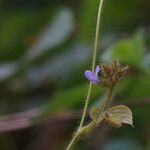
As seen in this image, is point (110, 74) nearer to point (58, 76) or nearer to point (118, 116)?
point (118, 116)

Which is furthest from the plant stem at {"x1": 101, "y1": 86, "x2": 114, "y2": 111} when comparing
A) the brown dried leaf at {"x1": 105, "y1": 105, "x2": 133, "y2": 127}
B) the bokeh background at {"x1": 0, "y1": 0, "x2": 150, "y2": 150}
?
the bokeh background at {"x1": 0, "y1": 0, "x2": 150, "y2": 150}

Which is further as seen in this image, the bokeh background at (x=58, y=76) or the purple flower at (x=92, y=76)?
the bokeh background at (x=58, y=76)

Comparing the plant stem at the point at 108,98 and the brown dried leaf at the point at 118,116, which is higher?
the plant stem at the point at 108,98

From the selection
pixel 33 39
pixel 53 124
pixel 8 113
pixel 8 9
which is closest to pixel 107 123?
pixel 53 124

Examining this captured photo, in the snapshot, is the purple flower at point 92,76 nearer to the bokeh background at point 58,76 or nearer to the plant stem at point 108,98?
the plant stem at point 108,98

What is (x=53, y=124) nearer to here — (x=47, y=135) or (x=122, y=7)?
(x=47, y=135)

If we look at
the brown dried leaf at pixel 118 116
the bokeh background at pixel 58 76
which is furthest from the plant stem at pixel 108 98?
the bokeh background at pixel 58 76

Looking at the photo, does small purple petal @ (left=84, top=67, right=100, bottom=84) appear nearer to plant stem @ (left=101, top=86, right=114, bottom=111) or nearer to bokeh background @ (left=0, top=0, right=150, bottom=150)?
plant stem @ (left=101, top=86, right=114, bottom=111)

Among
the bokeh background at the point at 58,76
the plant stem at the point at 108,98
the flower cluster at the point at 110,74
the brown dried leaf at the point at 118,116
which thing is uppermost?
the flower cluster at the point at 110,74
